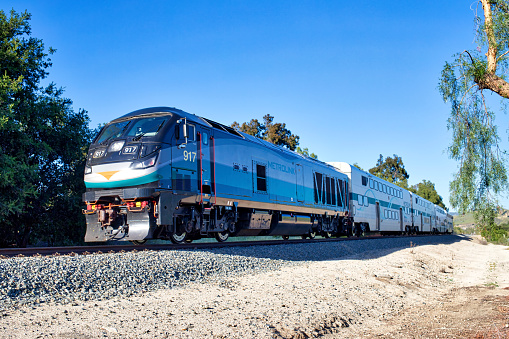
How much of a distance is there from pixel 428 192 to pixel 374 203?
7264cm

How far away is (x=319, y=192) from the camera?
19672mm

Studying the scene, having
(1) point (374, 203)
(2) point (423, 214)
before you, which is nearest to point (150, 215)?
(1) point (374, 203)

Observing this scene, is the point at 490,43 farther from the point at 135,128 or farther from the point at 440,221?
the point at 440,221

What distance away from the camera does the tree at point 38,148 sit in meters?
19.3

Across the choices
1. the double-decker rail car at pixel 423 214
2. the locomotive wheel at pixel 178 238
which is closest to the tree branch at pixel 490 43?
the locomotive wheel at pixel 178 238

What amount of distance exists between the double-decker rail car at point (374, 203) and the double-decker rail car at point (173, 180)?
414 inches

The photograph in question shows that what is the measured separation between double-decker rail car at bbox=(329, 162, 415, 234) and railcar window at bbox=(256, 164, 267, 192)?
10235mm

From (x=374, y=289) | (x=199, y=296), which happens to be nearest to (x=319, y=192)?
(x=374, y=289)

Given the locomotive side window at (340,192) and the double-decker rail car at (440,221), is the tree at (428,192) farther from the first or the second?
the locomotive side window at (340,192)

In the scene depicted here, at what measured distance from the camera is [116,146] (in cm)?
1053

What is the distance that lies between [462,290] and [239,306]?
6.72 meters

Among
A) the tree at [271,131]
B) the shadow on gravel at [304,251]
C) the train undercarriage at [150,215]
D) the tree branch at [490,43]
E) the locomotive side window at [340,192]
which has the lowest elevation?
the shadow on gravel at [304,251]

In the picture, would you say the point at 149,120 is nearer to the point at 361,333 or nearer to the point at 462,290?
the point at 361,333

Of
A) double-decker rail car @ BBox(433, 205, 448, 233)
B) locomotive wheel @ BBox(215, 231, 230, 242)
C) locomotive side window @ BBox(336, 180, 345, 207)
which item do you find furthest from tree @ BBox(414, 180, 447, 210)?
locomotive wheel @ BBox(215, 231, 230, 242)
